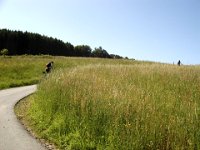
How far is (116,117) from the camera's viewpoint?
10.8m

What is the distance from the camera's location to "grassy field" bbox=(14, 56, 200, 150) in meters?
9.32

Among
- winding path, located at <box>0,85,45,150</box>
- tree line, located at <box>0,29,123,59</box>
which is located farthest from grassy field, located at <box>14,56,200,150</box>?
tree line, located at <box>0,29,123,59</box>

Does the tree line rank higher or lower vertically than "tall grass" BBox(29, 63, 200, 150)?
higher

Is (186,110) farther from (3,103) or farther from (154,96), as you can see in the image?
(3,103)

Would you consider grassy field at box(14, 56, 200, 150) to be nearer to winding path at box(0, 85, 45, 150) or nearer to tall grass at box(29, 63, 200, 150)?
tall grass at box(29, 63, 200, 150)

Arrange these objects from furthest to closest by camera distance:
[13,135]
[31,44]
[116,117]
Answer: [31,44]
[13,135]
[116,117]

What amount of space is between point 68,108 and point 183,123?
5.11 m

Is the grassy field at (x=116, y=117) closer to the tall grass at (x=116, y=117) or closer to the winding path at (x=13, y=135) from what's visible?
the tall grass at (x=116, y=117)

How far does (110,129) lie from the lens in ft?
34.4

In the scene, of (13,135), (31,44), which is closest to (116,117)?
(13,135)

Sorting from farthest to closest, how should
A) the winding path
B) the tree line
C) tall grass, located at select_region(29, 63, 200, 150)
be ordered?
1. the tree line
2. the winding path
3. tall grass, located at select_region(29, 63, 200, 150)

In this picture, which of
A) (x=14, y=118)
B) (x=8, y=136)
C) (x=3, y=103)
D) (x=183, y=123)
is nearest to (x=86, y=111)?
(x=8, y=136)

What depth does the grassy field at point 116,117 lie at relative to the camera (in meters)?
9.32

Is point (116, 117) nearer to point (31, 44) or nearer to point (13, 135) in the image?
point (13, 135)
